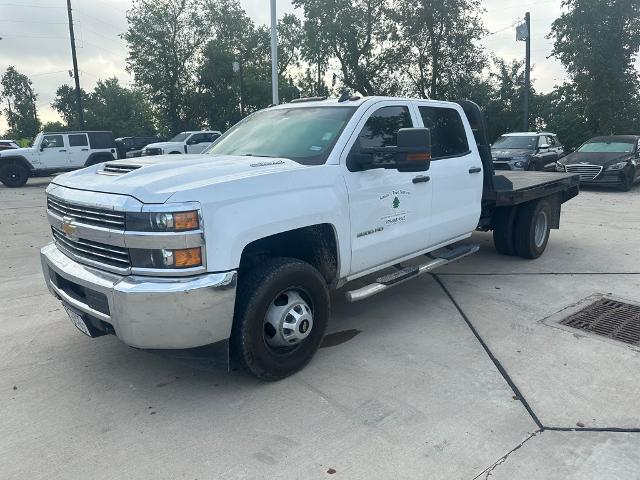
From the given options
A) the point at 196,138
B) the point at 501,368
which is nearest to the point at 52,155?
the point at 196,138

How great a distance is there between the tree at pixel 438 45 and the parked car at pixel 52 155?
19.3m

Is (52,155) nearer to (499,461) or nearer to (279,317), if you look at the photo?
(279,317)

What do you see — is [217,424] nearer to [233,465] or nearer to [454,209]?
[233,465]

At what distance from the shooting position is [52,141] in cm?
1934

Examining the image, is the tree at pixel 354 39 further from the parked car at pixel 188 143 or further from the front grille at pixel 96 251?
the front grille at pixel 96 251

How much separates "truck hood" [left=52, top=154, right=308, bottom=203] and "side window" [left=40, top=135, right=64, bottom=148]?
17.6 metres

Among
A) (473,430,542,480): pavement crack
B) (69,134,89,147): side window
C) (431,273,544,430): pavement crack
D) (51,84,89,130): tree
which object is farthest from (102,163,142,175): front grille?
(51,84,89,130): tree

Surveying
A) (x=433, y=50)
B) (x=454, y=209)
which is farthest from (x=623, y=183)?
(x=433, y=50)

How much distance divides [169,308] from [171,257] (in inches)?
11.6

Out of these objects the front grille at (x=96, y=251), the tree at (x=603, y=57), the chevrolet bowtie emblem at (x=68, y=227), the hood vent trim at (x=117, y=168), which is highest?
the tree at (x=603, y=57)

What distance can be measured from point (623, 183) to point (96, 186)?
1469cm

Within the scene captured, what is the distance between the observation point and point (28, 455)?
9.49 ft

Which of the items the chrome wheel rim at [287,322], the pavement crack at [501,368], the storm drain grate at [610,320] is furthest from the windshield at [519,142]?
the chrome wheel rim at [287,322]

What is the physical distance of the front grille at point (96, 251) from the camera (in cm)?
317
